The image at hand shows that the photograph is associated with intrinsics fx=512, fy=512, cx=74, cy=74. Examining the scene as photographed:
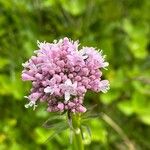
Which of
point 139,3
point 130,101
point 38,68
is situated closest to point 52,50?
point 38,68

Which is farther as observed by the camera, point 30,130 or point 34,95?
point 30,130

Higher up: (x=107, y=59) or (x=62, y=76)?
(x=107, y=59)

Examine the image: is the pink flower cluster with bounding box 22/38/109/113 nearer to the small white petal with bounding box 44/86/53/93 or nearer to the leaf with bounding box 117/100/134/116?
the small white petal with bounding box 44/86/53/93

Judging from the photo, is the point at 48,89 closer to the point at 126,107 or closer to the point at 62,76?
the point at 62,76

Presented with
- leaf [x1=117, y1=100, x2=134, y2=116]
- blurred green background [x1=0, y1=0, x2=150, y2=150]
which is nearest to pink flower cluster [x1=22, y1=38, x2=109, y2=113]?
blurred green background [x1=0, y1=0, x2=150, y2=150]

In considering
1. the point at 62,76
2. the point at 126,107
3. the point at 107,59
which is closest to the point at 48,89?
the point at 62,76

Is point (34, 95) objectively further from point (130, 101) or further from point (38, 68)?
point (130, 101)
